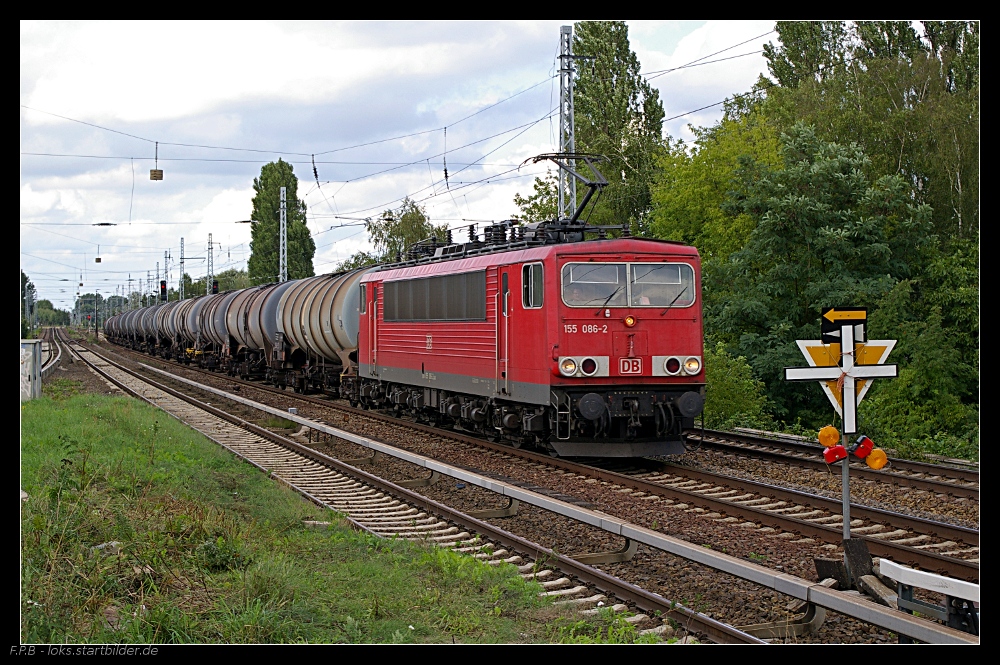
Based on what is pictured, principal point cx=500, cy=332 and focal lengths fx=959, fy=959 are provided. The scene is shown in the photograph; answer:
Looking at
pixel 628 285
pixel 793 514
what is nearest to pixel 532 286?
pixel 628 285

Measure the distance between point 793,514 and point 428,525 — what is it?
13.6ft

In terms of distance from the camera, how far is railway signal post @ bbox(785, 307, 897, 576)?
741 cm

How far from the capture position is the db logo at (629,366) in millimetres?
13922

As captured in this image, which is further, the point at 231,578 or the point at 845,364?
the point at 845,364

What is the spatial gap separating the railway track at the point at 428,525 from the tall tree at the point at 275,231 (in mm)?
46412

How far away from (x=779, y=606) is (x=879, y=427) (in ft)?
48.4

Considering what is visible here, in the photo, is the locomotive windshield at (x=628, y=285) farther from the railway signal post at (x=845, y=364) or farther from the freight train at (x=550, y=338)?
the railway signal post at (x=845, y=364)

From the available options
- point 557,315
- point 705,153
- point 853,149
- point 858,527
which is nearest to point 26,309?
point 705,153

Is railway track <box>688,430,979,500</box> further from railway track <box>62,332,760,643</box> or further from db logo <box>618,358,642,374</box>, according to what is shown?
railway track <box>62,332,760,643</box>

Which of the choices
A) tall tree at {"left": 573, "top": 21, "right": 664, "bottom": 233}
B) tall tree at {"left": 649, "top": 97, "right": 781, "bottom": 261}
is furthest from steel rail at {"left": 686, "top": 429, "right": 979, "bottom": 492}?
tall tree at {"left": 573, "top": 21, "right": 664, "bottom": 233}

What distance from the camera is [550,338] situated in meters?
13.7

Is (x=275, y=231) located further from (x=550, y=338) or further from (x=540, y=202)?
(x=550, y=338)

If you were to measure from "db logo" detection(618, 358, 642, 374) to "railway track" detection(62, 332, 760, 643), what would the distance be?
3.77 m

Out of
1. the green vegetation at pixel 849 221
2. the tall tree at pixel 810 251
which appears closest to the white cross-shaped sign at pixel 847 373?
the green vegetation at pixel 849 221
